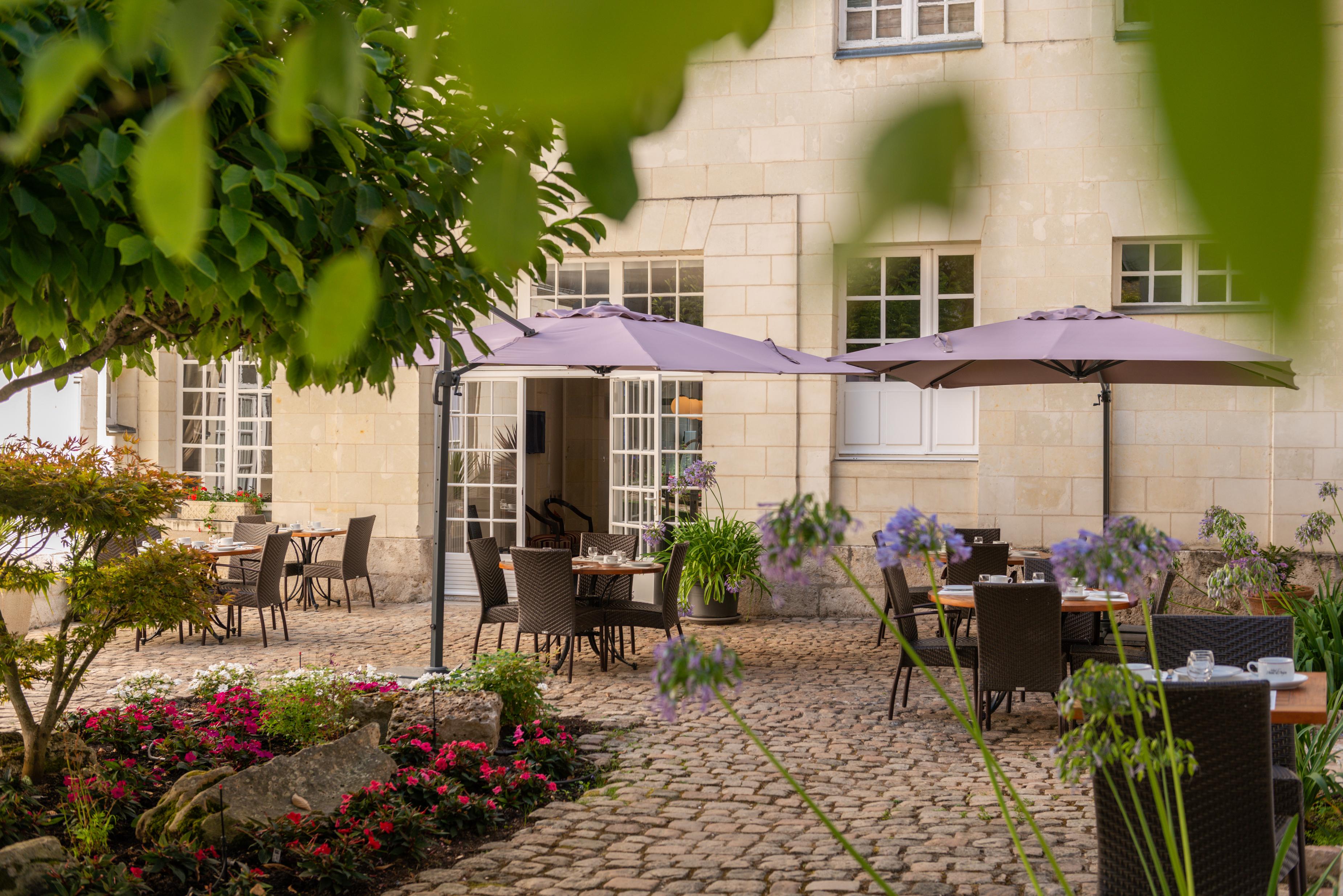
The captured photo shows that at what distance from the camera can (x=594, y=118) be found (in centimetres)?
36

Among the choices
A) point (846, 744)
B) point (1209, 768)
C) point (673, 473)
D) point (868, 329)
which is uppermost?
point (868, 329)

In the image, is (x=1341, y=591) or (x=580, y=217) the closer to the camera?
(x=580, y=217)

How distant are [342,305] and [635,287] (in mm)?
10976

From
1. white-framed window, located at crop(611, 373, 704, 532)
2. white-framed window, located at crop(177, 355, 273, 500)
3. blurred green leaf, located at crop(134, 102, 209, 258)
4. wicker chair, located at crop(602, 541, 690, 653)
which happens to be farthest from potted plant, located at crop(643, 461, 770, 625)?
blurred green leaf, located at crop(134, 102, 209, 258)

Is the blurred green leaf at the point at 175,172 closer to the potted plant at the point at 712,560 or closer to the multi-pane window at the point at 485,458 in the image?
the potted plant at the point at 712,560

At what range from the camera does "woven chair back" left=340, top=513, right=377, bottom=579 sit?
1044 centimetres

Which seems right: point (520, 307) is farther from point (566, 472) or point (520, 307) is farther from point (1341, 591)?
point (1341, 591)

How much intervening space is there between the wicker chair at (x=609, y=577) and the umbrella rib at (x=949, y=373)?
254cm

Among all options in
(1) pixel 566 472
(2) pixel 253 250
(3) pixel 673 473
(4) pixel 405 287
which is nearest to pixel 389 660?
(3) pixel 673 473

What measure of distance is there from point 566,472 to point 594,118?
1673 centimetres

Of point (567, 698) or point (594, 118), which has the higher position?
point (594, 118)

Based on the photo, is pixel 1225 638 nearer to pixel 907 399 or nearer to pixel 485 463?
pixel 907 399

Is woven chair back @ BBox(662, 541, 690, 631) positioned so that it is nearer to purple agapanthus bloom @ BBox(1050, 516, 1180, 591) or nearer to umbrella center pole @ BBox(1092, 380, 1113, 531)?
umbrella center pole @ BBox(1092, 380, 1113, 531)

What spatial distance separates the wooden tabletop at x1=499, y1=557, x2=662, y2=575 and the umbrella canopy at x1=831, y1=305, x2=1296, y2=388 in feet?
6.46
